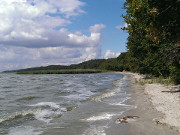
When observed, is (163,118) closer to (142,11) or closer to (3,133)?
(142,11)

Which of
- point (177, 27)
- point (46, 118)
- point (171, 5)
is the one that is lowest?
point (46, 118)

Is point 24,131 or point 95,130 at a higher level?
point 95,130

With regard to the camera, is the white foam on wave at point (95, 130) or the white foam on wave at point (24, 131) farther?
the white foam on wave at point (24, 131)

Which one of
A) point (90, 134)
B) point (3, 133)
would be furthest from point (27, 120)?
point (90, 134)

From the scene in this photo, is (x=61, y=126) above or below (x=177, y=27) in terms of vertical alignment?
below

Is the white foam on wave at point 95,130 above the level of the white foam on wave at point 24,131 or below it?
above

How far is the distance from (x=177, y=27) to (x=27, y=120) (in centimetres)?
1011

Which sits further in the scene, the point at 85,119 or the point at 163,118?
the point at 85,119

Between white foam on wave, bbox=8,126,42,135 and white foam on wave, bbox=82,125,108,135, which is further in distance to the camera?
white foam on wave, bbox=8,126,42,135

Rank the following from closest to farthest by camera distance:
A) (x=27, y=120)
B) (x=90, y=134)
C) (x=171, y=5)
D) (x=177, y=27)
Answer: (x=171, y=5), (x=90, y=134), (x=177, y=27), (x=27, y=120)

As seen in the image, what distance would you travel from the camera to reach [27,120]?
11523 mm

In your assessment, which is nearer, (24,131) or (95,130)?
(95,130)

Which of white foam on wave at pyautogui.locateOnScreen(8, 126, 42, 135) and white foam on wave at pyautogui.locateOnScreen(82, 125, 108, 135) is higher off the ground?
white foam on wave at pyautogui.locateOnScreen(82, 125, 108, 135)

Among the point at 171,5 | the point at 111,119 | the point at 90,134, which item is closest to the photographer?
the point at 171,5
